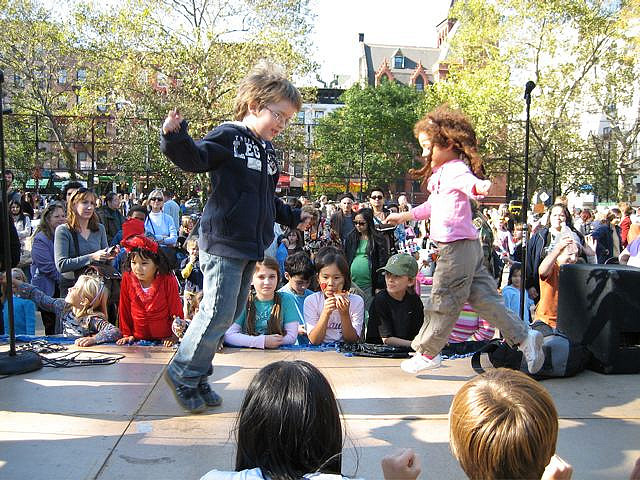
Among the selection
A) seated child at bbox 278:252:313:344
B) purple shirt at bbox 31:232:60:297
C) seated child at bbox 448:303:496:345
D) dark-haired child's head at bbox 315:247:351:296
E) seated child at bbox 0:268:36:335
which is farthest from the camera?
purple shirt at bbox 31:232:60:297

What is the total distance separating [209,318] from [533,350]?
2.05 meters

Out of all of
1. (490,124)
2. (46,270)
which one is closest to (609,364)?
(46,270)

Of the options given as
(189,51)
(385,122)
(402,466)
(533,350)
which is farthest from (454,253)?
(385,122)

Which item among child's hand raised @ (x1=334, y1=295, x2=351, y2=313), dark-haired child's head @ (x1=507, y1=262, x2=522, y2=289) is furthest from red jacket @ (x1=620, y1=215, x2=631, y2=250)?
child's hand raised @ (x1=334, y1=295, x2=351, y2=313)

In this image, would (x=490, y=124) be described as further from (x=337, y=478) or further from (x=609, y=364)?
(x=337, y=478)

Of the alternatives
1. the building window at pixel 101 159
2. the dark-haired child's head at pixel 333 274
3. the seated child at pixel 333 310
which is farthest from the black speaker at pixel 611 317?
the building window at pixel 101 159

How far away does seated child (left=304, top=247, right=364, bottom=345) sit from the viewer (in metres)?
4.91

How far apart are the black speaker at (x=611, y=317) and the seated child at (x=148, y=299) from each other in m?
3.19

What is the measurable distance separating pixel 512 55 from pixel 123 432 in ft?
97.0

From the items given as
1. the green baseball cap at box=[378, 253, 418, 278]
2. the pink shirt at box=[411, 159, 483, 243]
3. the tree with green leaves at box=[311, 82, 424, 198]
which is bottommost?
the green baseball cap at box=[378, 253, 418, 278]

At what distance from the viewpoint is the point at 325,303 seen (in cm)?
477

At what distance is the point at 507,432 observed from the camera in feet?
5.16

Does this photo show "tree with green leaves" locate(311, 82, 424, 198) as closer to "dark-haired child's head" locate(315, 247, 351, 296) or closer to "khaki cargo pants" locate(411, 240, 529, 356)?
"dark-haired child's head" locate(315, 247, 351, 296)

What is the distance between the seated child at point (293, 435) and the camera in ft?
5.17
